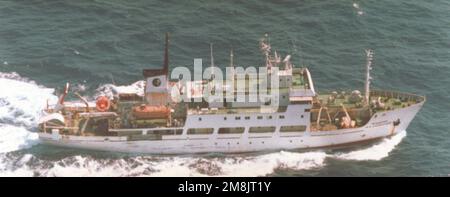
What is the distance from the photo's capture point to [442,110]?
262ft

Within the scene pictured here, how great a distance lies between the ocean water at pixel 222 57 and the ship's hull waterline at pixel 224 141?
2.82 ft

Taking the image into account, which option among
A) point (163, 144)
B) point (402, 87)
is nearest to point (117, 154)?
point (163, 144)

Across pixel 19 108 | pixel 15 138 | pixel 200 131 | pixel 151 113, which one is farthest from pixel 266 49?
pixel 19 108

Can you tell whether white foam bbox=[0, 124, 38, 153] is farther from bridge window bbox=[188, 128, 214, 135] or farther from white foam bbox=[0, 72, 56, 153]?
bridge window bbox=[188, 128, 214, 135]

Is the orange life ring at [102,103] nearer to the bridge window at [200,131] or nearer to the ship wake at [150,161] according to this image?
the ship wake at [150,161]

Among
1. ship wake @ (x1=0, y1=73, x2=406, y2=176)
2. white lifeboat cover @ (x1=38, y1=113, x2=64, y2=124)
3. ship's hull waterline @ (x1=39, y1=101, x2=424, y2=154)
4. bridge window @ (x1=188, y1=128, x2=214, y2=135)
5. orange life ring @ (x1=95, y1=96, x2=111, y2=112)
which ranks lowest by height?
ship wake @ (x1=0, y1=73, x2=406, y2=176)

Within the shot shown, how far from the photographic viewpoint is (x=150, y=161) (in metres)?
69.9

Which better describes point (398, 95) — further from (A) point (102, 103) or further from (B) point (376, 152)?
(A) point (102, 103)

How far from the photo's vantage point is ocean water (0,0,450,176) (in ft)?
228

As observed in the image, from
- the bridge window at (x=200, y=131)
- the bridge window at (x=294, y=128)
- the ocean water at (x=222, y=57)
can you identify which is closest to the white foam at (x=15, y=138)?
the ocean water at (x=222, y=57)

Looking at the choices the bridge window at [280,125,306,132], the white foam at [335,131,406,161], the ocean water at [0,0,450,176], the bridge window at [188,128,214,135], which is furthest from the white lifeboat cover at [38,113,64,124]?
the white foam at [335,131,406,161]

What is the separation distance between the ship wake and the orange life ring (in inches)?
196

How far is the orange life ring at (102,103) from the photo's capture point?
70.9 metres
